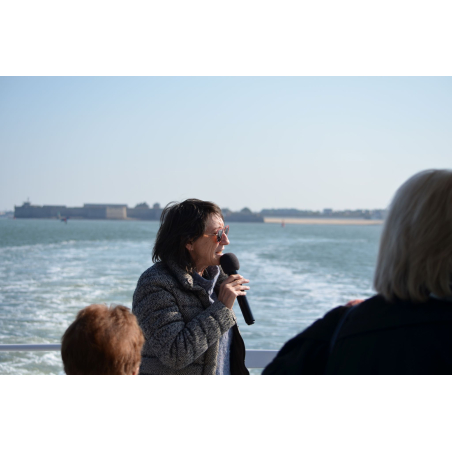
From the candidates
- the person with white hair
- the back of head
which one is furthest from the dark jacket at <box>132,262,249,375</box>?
the person with white hair

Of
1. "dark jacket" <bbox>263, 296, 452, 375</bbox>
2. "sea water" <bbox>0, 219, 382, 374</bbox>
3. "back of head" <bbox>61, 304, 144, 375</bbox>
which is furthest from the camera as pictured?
"sea water" <bbox>0, 219, 382, 374</bbox>

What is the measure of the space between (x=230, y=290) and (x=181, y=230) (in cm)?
28

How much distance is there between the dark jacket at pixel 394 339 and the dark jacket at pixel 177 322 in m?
0.65

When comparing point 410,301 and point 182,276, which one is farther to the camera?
point 182,276

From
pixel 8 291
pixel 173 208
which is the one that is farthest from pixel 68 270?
pixel 173 208

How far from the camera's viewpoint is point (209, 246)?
1758mm

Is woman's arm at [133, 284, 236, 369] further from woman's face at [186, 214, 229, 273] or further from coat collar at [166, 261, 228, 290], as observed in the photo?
woman's face at [186, 214, 229, 273]

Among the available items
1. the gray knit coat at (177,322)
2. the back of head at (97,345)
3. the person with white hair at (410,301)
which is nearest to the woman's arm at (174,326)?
the gray knit coat at (177,322)

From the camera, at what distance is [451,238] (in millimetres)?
948

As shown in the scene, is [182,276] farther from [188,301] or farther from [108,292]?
[108,292]

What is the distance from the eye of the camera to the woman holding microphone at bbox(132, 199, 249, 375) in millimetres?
1578

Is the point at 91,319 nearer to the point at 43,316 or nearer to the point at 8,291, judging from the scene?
the point at 43,316

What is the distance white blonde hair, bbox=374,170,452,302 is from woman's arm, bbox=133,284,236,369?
2.37ft

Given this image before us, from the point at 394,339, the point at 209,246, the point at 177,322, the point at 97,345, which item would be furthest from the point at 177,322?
the point at 394,339
